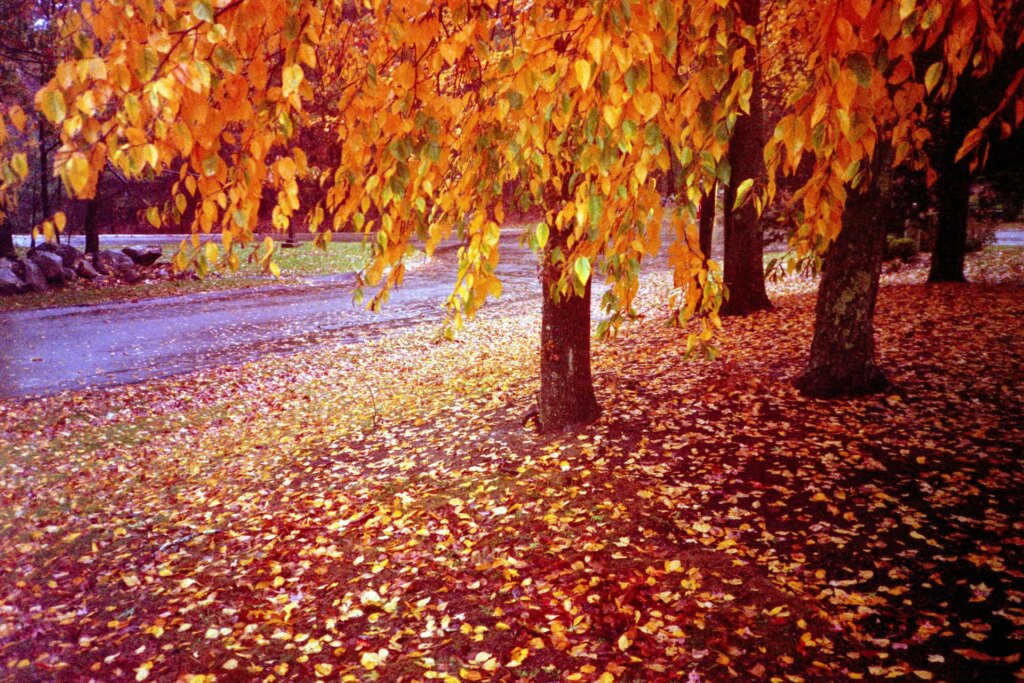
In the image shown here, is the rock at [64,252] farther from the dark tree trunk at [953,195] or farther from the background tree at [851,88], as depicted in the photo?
the dark tree trunk at [953,195]

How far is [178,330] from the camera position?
13906mm

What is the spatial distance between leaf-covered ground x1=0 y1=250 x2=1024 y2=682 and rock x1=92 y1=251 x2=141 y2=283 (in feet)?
37.8

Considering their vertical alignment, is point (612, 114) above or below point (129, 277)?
above

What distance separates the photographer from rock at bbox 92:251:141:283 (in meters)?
18.8

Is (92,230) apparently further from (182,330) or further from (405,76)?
(405,76)

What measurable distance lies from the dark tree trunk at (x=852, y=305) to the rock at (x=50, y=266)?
63.5 feet

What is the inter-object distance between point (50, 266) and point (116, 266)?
70.4 inches

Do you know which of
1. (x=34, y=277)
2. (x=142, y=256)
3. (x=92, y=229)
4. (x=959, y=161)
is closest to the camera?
(x=959, y=161)

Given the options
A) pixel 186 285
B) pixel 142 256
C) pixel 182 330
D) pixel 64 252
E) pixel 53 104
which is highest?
pixel 53 104

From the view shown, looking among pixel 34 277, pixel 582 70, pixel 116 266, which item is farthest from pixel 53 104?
pixel 116 266

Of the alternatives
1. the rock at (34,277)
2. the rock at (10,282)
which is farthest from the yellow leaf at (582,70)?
the rock at (34,277)

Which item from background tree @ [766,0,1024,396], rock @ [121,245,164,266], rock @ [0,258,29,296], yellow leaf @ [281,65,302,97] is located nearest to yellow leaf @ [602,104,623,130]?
background tree @ [766,0,1024,396]

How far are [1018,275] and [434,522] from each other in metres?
15.0

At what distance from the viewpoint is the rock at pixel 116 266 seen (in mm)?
18812
